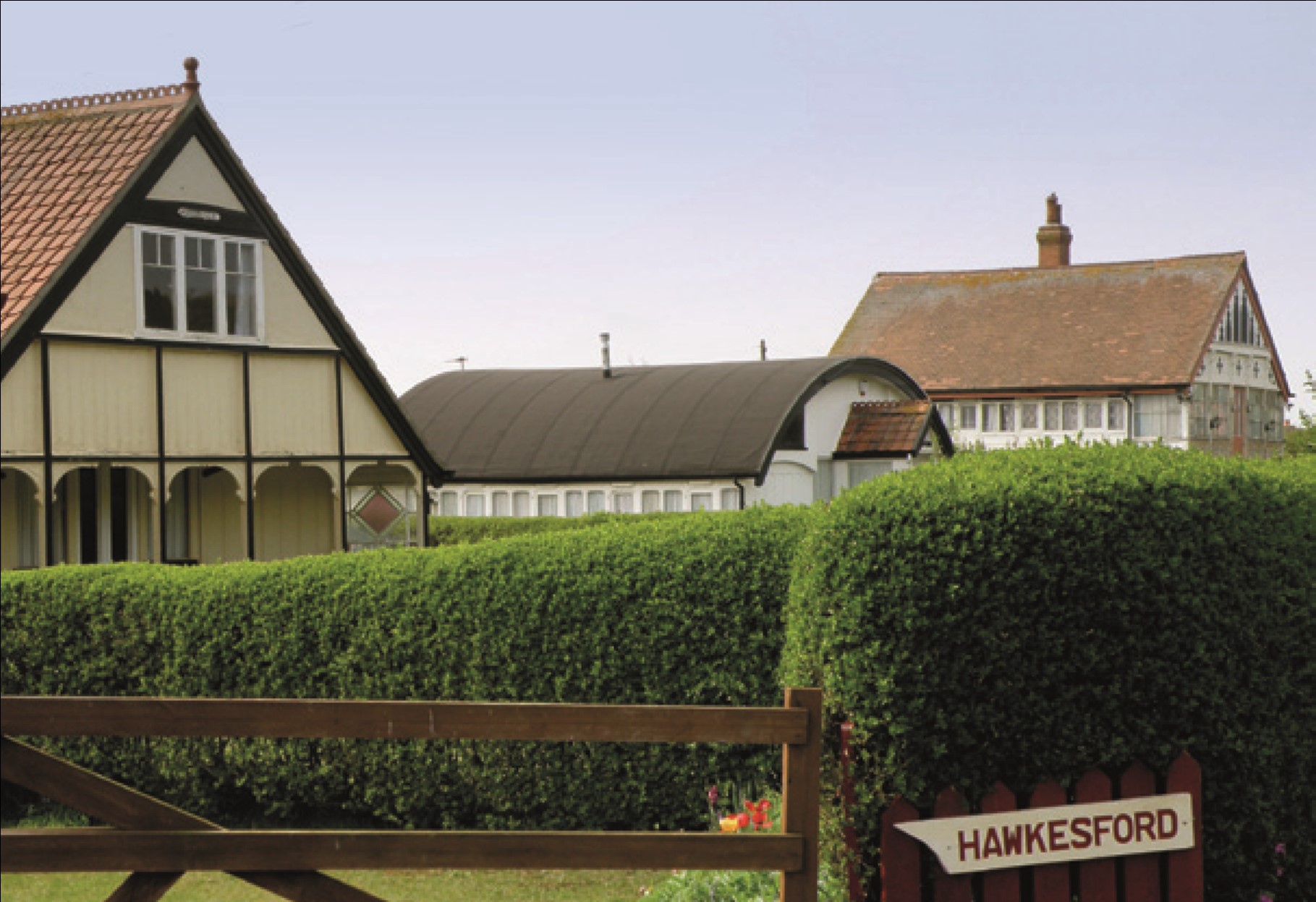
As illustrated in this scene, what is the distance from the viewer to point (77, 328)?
21875 mm


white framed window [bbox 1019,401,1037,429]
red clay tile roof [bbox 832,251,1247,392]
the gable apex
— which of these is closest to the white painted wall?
the gable apex

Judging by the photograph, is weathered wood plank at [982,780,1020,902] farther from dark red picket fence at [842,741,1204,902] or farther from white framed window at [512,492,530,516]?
white framed window at [512,492,530,516]

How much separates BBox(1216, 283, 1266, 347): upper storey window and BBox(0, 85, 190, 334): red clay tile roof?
46.4 m

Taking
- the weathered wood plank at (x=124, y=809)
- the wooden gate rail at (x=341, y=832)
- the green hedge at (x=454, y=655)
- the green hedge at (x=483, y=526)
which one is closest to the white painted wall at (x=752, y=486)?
the green hedge at (x=483, y=526)

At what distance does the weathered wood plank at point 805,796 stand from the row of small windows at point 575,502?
28.9m

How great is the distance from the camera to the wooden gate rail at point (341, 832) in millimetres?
5707

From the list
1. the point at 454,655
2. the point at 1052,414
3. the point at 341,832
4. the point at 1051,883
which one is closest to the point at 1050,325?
the point at 1052,414

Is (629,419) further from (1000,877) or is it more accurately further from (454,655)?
(1000,877)

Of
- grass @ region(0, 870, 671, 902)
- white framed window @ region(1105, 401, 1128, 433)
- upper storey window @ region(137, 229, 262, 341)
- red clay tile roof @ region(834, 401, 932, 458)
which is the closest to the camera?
grass @ region(0, 870, 671, 902)

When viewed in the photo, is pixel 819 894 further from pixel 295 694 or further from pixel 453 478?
pixel 453 478

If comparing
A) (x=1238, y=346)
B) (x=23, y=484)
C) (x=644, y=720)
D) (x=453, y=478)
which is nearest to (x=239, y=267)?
(x=23, y=484)

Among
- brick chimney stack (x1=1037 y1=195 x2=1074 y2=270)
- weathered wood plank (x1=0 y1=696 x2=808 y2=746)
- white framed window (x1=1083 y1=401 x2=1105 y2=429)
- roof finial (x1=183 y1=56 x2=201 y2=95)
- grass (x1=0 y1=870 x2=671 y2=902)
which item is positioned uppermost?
brick chimney stack (x1=1037 y1=195 x2=1074 y2=270)

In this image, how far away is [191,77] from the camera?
23.3m

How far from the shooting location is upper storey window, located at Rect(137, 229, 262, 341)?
2292 cm
